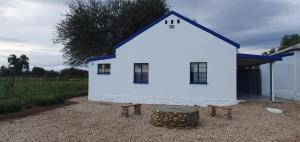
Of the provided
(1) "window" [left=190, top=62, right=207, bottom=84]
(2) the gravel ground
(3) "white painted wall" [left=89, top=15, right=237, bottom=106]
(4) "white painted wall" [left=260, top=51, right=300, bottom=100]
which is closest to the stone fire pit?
(2) the gravel ground

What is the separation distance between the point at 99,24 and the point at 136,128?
17389 mm

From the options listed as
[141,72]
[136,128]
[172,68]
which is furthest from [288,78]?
[136,128]

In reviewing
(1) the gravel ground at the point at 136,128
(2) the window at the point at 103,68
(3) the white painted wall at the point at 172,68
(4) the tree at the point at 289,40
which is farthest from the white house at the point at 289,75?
(4) the tree at the point at 289,40

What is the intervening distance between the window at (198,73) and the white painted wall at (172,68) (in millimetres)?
214

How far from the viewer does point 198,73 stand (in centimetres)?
1692

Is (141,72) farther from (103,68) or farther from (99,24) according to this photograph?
(99,24)

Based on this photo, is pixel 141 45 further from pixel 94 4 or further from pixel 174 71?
pixel 94 4

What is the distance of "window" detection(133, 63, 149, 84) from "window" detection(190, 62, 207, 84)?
8.57ft

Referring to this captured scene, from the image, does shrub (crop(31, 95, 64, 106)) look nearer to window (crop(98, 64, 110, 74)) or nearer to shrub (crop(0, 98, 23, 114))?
shrub (crop(0, 98, 23, 114))

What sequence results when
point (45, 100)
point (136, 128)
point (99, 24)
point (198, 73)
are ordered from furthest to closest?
point (99, 24), point (198, 73), point (45, 100), point (136, 128)

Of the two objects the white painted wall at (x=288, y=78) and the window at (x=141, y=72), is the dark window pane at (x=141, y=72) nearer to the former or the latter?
the window at (x=141, y=72)

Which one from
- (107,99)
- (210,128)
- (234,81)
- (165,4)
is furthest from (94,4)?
(210,128)

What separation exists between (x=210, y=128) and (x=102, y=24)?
59.0 ft

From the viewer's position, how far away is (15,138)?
8.77 m
